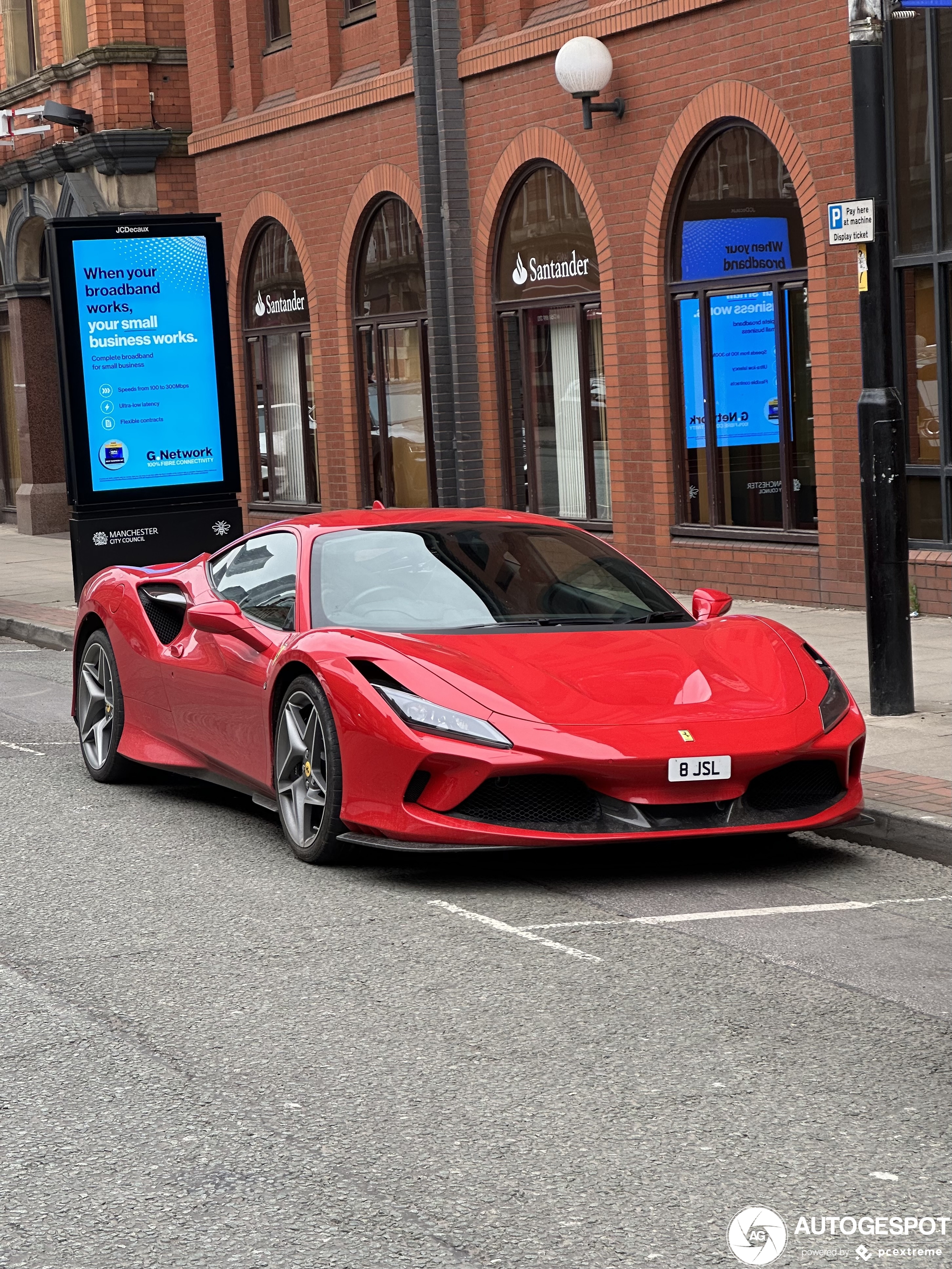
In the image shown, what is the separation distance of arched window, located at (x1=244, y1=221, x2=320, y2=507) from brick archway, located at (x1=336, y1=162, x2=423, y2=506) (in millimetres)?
891

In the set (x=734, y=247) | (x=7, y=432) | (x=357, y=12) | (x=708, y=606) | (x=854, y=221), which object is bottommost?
(x=708, y=606)

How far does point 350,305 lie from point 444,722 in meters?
15.2

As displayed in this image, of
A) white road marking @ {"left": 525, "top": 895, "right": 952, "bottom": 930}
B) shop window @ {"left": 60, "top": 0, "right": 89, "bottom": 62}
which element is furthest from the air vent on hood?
shop window @ {"left": 60, "top": 0, "right": 89, "bottom": 62}

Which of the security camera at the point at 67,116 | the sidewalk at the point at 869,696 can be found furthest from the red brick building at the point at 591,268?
the security camera at the point at 67,116

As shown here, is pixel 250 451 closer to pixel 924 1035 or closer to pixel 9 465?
pixel 9 465

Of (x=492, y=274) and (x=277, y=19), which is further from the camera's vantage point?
(x=277, y=19)

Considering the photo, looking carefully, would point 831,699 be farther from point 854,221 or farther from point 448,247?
point 448,247

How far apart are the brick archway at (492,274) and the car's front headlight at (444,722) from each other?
10588mm

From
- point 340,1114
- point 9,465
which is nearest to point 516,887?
point 340,1114

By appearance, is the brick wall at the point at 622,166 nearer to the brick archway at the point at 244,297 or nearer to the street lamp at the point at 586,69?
the brick archway at the point at 244,297

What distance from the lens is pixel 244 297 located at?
2403 centimetres

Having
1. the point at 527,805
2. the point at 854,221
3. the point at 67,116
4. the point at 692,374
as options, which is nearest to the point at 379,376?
the point at 692,374

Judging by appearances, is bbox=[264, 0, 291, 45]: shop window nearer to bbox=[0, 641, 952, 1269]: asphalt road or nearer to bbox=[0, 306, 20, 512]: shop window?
bbox=[0, 306, 20, 512]: shop window

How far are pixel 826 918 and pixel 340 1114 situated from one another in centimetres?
241
